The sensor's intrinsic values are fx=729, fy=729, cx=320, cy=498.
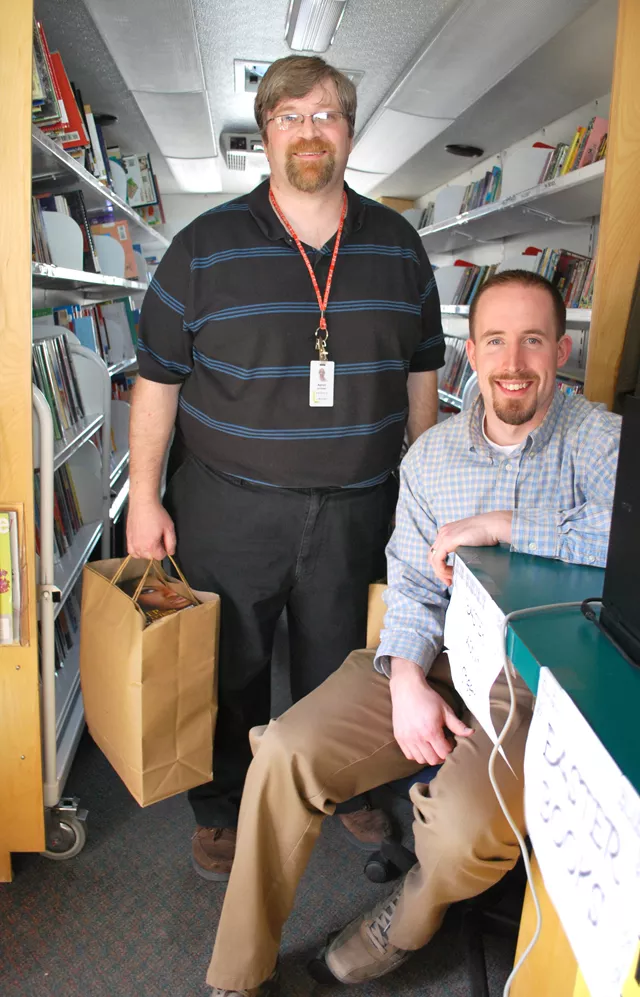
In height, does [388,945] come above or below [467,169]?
below

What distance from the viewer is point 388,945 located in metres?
1.50

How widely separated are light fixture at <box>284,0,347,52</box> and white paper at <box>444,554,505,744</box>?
8.68ft

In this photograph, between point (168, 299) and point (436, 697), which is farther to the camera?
point (168, 299)

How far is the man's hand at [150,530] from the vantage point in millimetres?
1839

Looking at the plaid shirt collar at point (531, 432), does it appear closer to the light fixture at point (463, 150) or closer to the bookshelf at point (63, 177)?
the bookshelf at point (63, 177)

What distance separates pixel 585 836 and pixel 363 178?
6.65m

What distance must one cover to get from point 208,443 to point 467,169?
489 centimetres

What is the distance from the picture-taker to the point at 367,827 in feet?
6.59

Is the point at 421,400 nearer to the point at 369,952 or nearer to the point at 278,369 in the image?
the point at 278,369

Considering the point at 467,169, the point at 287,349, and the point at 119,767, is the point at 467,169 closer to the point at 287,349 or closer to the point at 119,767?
the point at 287,349

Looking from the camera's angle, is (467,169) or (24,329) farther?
(467,169)

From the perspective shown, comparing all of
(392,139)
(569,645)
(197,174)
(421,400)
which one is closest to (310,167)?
(421,400)

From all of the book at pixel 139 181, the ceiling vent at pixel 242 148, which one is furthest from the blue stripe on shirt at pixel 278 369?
the ceiling vent at pixel 242 148

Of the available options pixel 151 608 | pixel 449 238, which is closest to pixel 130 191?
pixel 449 238
